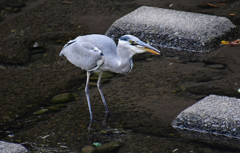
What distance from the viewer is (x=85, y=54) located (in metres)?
4.54

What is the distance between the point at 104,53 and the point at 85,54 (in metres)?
0.27

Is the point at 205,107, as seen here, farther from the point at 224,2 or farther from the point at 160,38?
the point at 224,2

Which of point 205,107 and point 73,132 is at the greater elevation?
point 205,107

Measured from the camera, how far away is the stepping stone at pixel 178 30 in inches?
239

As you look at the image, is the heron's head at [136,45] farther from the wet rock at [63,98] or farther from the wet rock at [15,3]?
the wet rock at [15,3]

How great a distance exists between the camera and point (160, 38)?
6.34m

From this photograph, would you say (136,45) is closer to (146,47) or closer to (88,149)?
(146,47)

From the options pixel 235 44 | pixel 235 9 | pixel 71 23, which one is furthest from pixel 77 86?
pixel 235 9

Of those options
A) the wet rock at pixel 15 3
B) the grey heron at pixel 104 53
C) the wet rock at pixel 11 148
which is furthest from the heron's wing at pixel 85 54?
the wet rock at pixel 15 3

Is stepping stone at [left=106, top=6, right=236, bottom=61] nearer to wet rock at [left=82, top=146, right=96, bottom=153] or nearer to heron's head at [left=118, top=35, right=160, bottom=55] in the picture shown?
heron's head at [left=118, top=35, right=160, bottom=55]

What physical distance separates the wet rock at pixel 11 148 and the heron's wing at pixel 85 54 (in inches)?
50.4

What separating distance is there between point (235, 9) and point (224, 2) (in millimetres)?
442

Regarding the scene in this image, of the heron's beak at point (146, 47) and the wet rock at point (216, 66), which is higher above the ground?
the heron's beak at point (146, 47)

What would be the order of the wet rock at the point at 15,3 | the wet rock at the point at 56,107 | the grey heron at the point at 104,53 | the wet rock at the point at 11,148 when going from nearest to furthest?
the wet rock at the point at 11,148 < the grey heron at the point at 104,53 < the wet rock at the point at 56,107 < the wet rock at the point at 15,3
